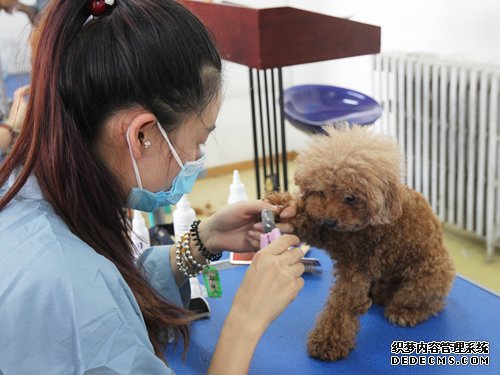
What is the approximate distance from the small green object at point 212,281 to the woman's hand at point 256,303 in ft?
0.78

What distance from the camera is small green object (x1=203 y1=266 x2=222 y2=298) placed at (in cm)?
108

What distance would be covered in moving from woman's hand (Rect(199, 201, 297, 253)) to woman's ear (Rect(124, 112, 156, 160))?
34cm

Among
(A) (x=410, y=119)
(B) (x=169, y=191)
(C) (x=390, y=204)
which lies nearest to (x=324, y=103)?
(A) (x=410, y=119)

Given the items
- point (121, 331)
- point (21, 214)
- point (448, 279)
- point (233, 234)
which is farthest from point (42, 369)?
point (448, 279)

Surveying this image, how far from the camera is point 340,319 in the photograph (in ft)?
3.29

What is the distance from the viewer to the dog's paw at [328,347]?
3.20 feet

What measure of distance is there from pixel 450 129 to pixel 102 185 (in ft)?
6.80

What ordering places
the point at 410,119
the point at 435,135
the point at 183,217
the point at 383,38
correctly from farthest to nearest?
the point at 383,38
the point at 410,119
the point at 435,135
the point at 183,217

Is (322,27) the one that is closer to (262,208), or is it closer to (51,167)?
(262,208)

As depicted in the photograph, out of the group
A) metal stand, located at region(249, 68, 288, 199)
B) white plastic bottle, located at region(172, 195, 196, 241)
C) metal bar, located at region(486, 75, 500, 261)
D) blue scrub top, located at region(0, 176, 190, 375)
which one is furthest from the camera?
metal bar, located at region(486, 75, 500, 261)

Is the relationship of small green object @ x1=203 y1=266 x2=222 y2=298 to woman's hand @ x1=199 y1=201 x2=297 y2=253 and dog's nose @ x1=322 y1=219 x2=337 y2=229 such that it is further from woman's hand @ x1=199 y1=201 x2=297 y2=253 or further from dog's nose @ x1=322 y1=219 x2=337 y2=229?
dog's nose @ x1=322 y1=219 x2=337 y2=229

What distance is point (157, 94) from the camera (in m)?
0.73

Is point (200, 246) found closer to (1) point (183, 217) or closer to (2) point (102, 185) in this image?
(1) point (183, 217)

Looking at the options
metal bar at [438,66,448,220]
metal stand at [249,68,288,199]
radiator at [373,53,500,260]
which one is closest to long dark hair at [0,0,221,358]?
metal stand at [249,68,288,199]
